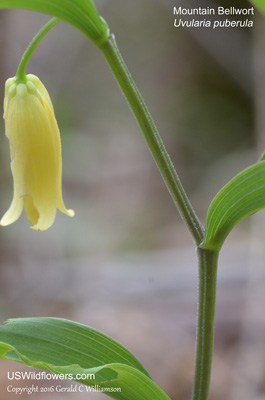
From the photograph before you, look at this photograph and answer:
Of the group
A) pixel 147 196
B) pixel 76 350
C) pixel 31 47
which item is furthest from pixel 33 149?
pixel 147 196

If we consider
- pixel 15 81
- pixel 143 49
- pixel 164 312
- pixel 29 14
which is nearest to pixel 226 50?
pixel 143 49

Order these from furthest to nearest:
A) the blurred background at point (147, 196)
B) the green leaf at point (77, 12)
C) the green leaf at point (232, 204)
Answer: the blurred background at point (147, 196) → the green leaf at point (232, 204) → the green leaf at point (77, 12)

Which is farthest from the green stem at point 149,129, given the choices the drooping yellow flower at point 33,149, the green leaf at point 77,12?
the drooping yellow flower at point 33,149

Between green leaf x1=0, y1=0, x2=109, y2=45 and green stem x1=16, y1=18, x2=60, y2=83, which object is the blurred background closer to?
green stem x1=16, y1=18, x2=60, y2=83

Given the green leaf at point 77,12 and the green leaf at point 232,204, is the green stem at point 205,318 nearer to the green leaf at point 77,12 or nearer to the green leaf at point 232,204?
the green leaf at point 232,204

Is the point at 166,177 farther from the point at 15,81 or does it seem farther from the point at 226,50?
the point at 226,50

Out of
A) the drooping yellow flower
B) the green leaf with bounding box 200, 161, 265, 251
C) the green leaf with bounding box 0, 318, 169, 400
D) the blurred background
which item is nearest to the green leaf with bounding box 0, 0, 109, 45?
the drooping yellow flower

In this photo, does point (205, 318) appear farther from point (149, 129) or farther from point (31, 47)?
point (31, 47)
